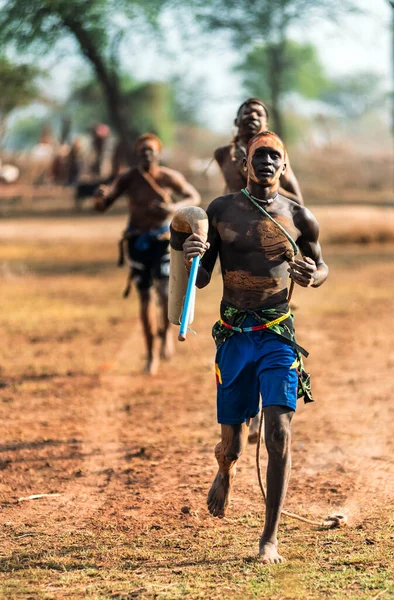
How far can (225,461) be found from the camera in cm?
485

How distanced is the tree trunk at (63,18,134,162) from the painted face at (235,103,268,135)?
59.2 ft

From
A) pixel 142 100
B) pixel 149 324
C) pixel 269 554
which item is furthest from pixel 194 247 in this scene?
pixel 142 100

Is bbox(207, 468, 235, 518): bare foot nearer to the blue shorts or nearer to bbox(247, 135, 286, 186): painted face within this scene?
the blue shorts

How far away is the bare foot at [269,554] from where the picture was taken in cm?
445

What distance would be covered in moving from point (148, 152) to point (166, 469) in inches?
144

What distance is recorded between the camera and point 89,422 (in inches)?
292

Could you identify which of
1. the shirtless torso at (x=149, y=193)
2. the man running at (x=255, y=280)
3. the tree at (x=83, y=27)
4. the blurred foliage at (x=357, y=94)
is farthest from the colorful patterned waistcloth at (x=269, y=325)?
the blurred foliage at (x=357, y=94)

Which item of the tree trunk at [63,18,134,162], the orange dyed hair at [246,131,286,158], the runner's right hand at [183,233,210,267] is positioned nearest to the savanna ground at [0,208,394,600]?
the runner's right hand at [183,233,210,267]

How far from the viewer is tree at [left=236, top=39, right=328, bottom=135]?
37.7 m

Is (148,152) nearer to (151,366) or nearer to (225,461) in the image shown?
(151,366)

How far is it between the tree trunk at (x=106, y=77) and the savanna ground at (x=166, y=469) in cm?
1297

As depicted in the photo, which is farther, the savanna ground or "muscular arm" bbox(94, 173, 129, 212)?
"muscular arm" bbox(94, 173, 129, 212)

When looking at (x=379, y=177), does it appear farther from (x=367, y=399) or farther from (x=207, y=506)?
(x=207, y=506)

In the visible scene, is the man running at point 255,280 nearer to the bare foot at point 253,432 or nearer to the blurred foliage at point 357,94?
the bare foot at point 253,432
